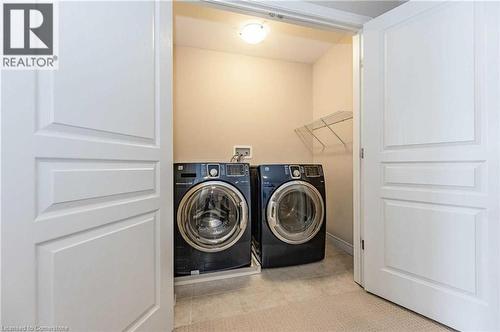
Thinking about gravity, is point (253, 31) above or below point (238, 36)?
below

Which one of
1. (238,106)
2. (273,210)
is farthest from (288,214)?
(238,106)

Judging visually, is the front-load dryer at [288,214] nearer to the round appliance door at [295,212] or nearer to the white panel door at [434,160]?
the round appliance door at [295,212]

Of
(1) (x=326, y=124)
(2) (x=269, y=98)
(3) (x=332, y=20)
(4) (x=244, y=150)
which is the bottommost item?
(4) (x=244, y=150)

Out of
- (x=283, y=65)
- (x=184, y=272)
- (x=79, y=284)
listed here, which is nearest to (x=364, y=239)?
(x=184, y=272)

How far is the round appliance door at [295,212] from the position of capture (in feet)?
6.14

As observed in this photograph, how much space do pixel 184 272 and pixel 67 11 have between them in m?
1.64

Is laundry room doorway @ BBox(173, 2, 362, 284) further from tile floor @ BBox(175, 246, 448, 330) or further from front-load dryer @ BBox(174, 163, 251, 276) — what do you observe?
front-load dryer @ BBox(174, 163, 251, 276)

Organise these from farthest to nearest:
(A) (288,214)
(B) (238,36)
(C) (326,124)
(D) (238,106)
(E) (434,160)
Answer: (D) (238,106)
(C) (326,124)
(B) (238,36)
(A) (288,214)
(E) (434,160)

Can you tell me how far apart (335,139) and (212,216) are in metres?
1.59

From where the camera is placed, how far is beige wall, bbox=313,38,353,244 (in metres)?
2.27

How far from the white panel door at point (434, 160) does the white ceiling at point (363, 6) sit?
179 mm

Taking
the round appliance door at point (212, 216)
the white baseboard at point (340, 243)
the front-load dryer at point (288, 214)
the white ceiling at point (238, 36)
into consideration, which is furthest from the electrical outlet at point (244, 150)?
the white baseboard at point (340, 243)

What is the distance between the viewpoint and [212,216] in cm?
184

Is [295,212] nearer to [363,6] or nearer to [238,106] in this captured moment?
[238,106]
